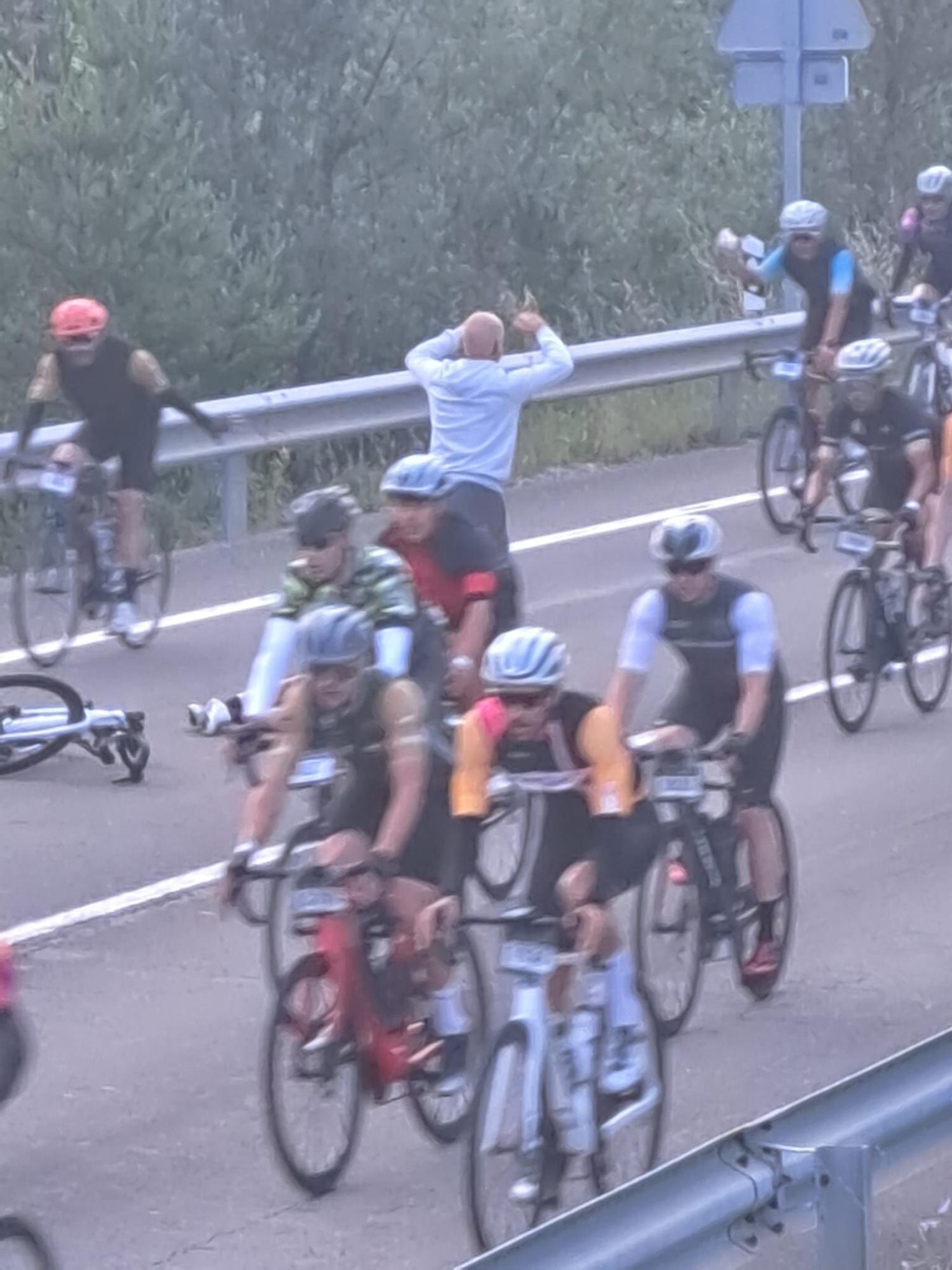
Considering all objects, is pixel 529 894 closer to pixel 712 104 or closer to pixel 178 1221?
pixel 178 1221

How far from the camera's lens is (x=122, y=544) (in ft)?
46.8

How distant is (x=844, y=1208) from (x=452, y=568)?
533 cm

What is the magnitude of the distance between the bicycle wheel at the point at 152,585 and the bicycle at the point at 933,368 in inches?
255

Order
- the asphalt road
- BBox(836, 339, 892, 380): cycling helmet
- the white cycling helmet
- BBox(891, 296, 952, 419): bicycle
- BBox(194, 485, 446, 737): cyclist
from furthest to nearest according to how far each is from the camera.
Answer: the white cycling helmet
BBox(891, 296, 952, 419): bicycle
BBox(836, 339, 892, 380): cycling helmet
BBox(194, 485, 446, 737): cyclist
the asphalt road

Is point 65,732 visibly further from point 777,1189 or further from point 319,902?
point 777,1189

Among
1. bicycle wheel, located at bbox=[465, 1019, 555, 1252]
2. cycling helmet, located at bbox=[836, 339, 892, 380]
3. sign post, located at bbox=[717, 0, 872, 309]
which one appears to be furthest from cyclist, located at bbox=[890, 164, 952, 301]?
bicycle wheel, located at bbox=[465, 1019, 555, 1252]

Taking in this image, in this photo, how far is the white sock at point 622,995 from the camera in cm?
744

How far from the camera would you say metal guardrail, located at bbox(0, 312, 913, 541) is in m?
16.9

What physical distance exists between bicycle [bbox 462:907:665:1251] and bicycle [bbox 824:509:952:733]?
589 cm

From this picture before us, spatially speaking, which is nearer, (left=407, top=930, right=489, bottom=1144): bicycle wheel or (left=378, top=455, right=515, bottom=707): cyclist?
(left=407, top=930, right=489, bottom=1144): bicycle wheel

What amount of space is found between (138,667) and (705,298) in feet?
51.0

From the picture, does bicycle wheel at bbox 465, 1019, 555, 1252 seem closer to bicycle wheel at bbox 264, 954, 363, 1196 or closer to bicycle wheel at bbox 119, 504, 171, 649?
bicycle wheel at bbox 264, 954, 363, 1196

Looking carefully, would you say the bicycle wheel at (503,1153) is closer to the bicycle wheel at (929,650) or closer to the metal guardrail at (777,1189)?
the metal guardrail at (777,1189)

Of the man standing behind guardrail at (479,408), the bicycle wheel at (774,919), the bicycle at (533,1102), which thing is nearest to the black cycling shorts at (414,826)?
the bicycle at (533,1102)
